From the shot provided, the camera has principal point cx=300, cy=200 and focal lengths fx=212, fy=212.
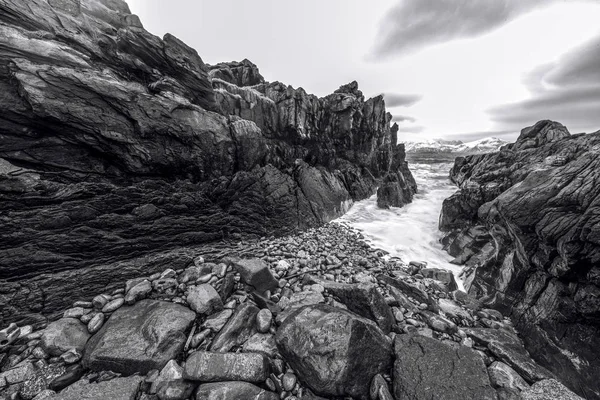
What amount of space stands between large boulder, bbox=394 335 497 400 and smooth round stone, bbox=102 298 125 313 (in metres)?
7.62

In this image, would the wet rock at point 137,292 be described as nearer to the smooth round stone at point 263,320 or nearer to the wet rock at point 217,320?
the wet rock at point 217,320

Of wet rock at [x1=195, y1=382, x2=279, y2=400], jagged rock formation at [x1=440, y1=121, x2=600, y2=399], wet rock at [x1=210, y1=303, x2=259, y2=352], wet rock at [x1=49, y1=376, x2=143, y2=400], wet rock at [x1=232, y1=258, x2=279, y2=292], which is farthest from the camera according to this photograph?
wet rock at [x1=232, y1=258, x2=279, y2=292]

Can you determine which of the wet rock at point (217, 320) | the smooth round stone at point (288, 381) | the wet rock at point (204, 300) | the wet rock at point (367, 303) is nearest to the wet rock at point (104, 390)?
the wet rock at point (217, 320)

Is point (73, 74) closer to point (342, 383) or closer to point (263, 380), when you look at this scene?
point (263, 380)

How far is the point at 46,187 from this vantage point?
7590mm

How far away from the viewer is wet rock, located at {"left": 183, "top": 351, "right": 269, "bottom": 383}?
14.0 ft

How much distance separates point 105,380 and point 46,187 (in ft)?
23.6

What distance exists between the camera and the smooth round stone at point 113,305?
20.2 feet

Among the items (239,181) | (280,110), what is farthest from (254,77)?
(239,181)

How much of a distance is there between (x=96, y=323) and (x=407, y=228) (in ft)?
62.1

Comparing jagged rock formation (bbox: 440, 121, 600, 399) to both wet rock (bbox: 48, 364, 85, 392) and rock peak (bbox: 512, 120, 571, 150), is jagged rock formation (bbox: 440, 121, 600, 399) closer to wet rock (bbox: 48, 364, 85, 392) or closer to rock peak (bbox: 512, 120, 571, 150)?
rock peak (bbox: 512, 120, 571, 150)

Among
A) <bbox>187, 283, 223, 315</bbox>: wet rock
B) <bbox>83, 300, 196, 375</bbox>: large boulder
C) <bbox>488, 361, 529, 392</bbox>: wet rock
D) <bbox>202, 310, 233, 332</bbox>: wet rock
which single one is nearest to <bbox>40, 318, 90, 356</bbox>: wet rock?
<bbox>83, 300, 196, 375</bbox>: large boulder

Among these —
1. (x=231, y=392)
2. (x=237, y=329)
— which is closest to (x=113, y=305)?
(x=237, y=329)

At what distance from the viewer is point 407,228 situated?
17.8 metres
